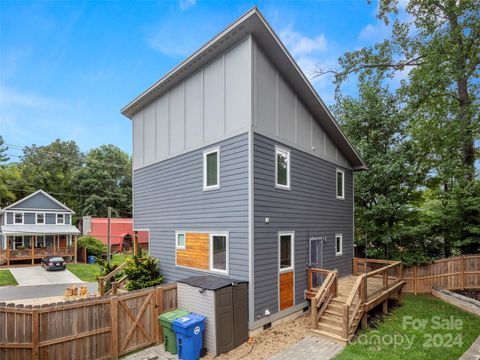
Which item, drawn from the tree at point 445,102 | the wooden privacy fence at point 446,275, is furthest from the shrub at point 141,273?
the tree at point 445,102

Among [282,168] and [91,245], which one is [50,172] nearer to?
→ [91,245]

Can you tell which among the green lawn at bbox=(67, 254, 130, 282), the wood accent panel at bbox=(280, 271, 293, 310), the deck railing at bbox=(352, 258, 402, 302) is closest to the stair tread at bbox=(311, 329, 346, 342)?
the wood accent panel at bbox=(280, 271, 293, 310)

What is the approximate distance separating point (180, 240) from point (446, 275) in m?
11.4

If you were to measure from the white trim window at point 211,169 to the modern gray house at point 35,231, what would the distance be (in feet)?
78.6

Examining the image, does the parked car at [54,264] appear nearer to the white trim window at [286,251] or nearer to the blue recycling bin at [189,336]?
the blue recycling bin at [189,336]

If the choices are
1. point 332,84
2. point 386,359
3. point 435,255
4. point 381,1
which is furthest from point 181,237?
point 381,1

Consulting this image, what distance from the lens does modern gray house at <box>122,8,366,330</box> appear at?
25.3 ft

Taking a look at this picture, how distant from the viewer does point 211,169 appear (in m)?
8.86

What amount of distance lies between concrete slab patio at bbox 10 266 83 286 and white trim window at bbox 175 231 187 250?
43.8 feet

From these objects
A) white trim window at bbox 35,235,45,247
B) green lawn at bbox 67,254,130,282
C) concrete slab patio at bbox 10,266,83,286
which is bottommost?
green lawn at bbox 67,254,130,282

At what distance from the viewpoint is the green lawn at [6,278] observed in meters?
17.9

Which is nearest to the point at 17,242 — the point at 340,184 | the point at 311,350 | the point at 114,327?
the point at 114,327

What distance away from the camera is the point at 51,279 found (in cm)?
1945

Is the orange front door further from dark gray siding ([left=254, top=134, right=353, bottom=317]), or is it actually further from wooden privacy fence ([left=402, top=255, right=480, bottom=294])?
wooden privacy fence ([left=402, top=255, right=480, bottom=294])
